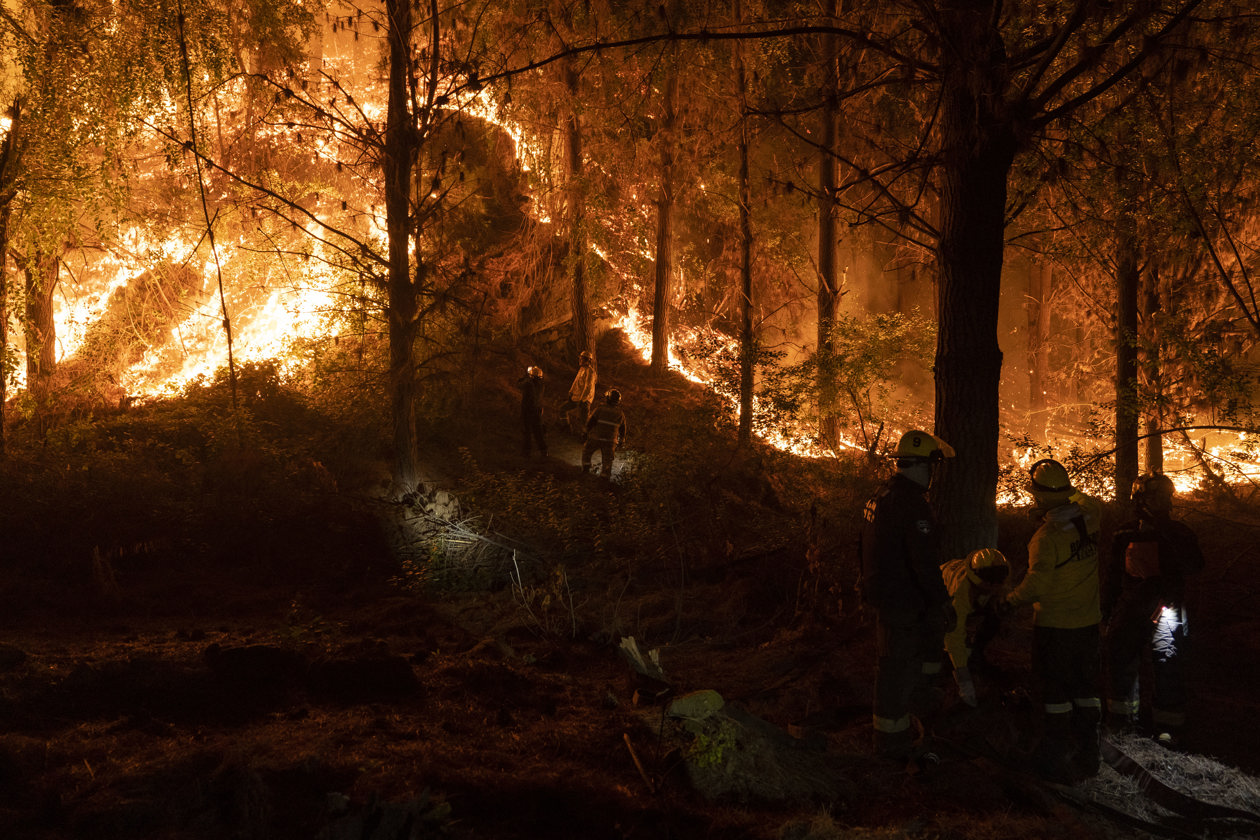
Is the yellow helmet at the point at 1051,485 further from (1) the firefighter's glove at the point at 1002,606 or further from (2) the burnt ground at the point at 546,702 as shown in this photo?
(2) the burnt ground at the point at 546,702

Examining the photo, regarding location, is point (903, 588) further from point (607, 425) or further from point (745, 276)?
point (745, 276)

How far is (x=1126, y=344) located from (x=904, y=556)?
36.4 ft

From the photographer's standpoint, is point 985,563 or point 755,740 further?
point 985,563

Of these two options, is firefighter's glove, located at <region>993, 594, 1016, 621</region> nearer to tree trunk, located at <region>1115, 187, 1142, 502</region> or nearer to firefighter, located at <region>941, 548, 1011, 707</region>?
firefighter, located at <region>941, 548, 1011, 707</region>

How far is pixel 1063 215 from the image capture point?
15984mm

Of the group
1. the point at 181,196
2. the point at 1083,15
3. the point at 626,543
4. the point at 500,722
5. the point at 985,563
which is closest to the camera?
the point at 985,563

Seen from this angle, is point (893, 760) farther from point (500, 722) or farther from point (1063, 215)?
point (1063, 215)

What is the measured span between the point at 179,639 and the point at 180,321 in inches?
501

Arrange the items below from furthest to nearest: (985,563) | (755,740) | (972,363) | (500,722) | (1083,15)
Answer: (972,363)
(1083,15)
(500,722)
(985,563)
(755,740)

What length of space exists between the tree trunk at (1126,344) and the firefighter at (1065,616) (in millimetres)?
8904

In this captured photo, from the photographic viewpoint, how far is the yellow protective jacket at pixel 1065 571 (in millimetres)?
5227

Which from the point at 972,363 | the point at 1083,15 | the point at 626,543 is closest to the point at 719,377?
the point at 626,543

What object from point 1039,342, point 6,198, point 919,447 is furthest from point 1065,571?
point 1039,342

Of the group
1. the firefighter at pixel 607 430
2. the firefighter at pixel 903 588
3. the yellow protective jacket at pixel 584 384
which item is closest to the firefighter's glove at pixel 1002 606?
the firefighter at pixel 903 588
